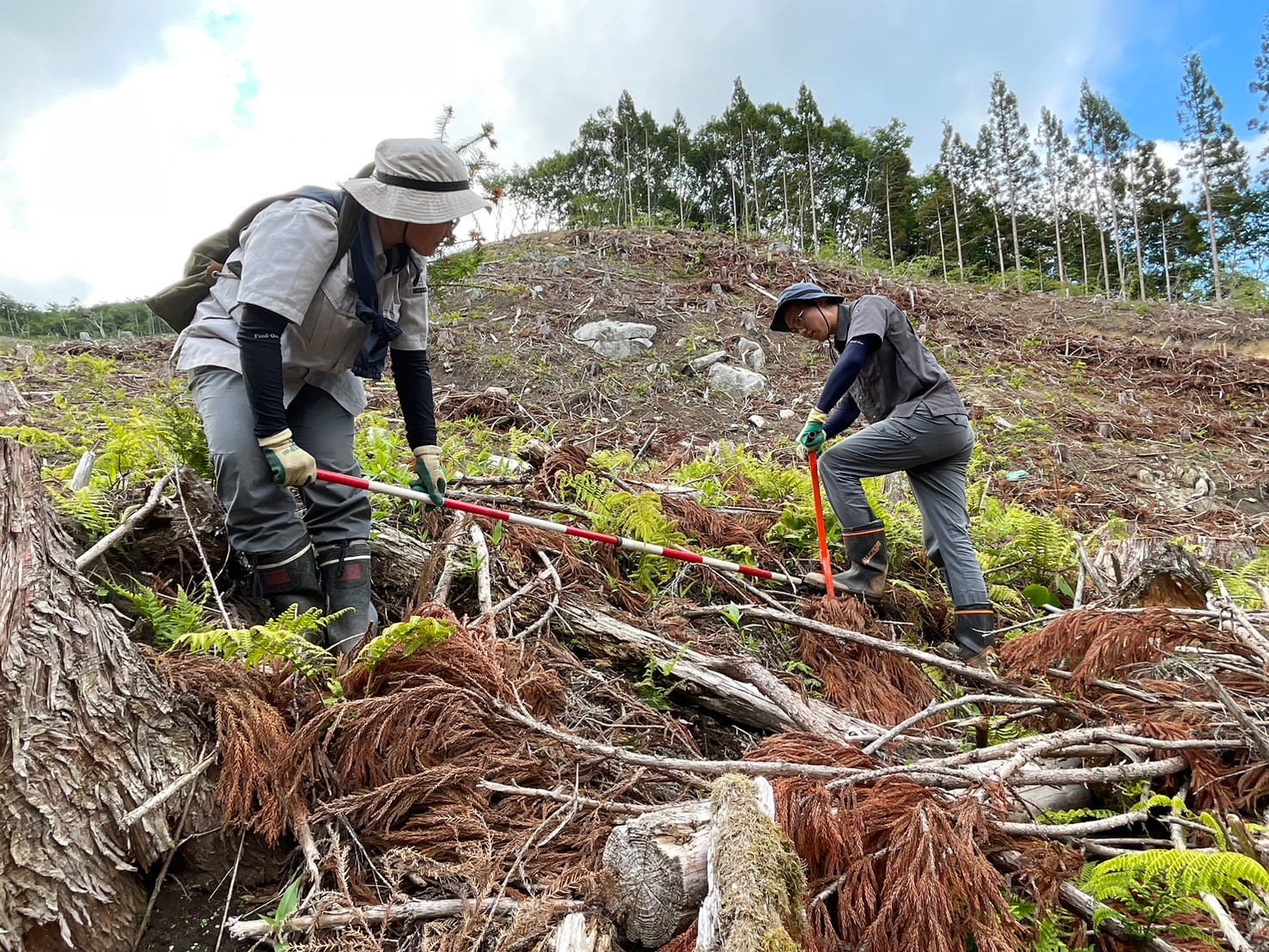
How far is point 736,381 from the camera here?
11.5m

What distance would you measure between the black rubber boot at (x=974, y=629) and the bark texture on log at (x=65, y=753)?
392cm

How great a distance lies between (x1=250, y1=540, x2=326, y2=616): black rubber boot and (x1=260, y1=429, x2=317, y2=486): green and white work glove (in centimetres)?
28

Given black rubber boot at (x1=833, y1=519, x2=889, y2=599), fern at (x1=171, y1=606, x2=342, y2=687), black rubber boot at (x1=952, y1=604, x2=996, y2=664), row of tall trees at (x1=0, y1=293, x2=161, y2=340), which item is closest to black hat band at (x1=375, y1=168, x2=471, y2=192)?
fern at (x1=171, y1=606, x2=342, y2=687)

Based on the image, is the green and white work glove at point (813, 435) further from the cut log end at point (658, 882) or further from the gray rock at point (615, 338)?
the gray rock at point (615, 338)

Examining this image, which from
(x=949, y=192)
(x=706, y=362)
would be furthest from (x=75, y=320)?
(x=949, y=192)

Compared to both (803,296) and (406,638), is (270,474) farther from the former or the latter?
(803,296)

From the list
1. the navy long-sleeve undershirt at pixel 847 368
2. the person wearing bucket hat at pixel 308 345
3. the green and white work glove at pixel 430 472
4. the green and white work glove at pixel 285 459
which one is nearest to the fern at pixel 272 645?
the person wearing bucket hat at pixel 308 345

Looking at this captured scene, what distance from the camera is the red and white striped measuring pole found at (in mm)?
3001

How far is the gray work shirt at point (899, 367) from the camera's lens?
14.0ft

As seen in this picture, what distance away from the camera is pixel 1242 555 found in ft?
19.5

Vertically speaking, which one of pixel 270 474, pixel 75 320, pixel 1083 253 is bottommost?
pixel 270 474

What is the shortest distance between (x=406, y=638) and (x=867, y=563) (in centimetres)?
307

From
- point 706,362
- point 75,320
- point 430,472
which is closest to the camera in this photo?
point 430,472

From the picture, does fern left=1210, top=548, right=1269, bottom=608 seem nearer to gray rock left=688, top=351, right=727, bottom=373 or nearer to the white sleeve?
the white sleeve
